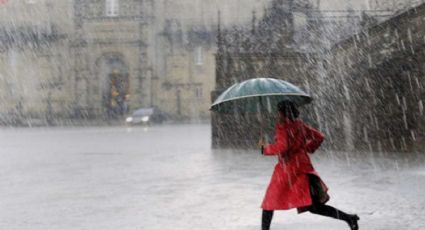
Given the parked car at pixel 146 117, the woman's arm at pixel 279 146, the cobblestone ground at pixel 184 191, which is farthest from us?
the parked car at pixel 146 117

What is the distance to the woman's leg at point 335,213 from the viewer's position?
22.1 ft

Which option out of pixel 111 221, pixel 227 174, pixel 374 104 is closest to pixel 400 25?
pixel 374 104

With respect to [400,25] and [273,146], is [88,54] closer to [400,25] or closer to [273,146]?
[400,25]

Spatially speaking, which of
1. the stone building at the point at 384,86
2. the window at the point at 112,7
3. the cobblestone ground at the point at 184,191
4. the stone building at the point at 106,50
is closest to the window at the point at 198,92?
the stone building at the point at 106,50

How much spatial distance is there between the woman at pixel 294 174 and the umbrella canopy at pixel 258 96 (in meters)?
0.20

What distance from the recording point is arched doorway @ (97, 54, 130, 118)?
57188 mm

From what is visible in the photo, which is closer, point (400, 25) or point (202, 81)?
point (400, 25)

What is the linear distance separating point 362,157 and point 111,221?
424 inches

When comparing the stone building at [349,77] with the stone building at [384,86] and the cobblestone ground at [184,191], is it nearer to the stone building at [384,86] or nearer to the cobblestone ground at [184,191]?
the stone building at [384,86]

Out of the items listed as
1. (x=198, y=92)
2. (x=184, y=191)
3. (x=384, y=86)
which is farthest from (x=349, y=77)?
(x=198, y=92)

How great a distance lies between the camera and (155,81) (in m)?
57.2

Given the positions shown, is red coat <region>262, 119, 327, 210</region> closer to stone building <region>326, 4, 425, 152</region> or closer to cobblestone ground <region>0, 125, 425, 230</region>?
cobblestone ground <region>0, 125, 425, 230</region>

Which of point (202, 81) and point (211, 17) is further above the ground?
point (211, 17)

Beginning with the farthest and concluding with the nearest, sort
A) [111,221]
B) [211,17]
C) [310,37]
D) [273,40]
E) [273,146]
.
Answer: [211,17] → [310,37] → [273,40] → [111,221] → [273,146]
